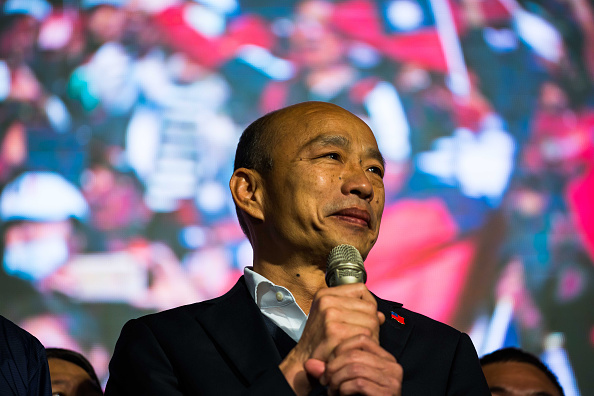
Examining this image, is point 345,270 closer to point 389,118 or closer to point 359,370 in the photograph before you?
point 359,370

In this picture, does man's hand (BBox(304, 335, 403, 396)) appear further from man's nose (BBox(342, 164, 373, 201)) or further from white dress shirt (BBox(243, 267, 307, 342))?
man's nose (BBox(342, 164, 373, 201))

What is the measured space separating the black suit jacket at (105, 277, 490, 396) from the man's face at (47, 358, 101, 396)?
1.04 metres

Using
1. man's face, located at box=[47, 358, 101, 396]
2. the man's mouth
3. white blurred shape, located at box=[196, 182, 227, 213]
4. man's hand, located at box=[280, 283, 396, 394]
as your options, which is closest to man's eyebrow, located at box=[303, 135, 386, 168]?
the man's mouth

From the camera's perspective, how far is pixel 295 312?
1926 millimetres

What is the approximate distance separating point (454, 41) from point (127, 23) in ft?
5.62

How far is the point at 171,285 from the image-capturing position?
3.42 metres

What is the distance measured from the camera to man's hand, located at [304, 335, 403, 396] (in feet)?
4.46

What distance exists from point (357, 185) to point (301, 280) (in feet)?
1.02

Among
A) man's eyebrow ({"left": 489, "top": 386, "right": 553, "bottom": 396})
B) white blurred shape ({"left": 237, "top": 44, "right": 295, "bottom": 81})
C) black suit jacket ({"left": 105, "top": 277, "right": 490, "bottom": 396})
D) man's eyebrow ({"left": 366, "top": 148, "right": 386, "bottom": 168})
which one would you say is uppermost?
white blurred shape ({"left": 237, "top": 44, "right": 295, "bottom": 81})

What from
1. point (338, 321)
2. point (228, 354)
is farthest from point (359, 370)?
point (228, 354)

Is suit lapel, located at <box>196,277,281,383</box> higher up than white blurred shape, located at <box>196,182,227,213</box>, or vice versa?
white blurred shape, located at <box>196,182,227,213</box>

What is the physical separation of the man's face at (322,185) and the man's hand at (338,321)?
444 mm

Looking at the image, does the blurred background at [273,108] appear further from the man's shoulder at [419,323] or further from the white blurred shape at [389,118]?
the man's shoulder at [419,323]

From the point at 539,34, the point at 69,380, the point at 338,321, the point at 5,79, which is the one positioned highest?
the point at 539,34
